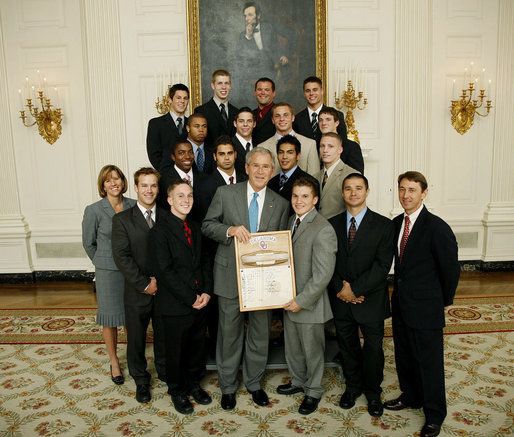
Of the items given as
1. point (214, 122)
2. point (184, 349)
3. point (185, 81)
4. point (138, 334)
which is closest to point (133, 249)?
point (138, 334)

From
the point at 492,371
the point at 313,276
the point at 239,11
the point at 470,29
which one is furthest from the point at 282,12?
the point at 492,371

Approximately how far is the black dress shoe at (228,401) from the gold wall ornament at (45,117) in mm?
4896

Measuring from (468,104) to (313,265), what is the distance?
4.60 meters

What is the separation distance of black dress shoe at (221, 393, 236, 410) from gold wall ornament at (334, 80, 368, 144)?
4025mm

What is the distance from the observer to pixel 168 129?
502 cm

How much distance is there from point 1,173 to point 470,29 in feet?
23.2

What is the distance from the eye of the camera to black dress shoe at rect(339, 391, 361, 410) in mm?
3667

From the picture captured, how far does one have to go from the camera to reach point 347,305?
3.63 metres

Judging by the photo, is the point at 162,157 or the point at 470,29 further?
the point at 470,29

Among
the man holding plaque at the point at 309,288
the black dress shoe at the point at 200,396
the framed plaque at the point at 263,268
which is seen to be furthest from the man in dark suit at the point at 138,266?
the man holding plaque at the point at 309,288

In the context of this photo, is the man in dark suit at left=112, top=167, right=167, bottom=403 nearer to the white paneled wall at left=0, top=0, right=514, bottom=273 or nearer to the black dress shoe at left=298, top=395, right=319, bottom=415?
the black dress shoe at left=298, top=395, right=319, bottom=415

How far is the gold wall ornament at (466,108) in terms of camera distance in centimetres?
682

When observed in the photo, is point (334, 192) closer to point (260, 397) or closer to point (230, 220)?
point (230, 220)

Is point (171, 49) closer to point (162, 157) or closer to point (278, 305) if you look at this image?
point (162, 157)
